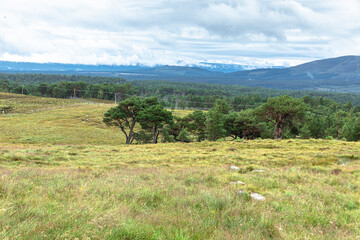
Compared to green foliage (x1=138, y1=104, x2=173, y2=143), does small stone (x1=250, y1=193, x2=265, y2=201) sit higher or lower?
higher

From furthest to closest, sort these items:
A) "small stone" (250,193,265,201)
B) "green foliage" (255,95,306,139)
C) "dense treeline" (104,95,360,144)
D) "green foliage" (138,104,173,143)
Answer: "dense treeline" (104,95,360,144) < "green foliage" (255,95,306,139) < "green foliage" (138,104,173,143) < "small stone" (250,193,265,201)

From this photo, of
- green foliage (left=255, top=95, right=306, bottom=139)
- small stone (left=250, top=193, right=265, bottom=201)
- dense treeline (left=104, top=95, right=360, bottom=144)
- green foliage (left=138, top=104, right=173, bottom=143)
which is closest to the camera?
small stone (left=250, top=193, right=265, bottom=201)

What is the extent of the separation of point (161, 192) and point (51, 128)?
215 feet

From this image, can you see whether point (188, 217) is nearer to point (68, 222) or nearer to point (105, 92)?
point (68, 222)

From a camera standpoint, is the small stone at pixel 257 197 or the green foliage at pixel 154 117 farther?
the green foliage at pixel 154 117

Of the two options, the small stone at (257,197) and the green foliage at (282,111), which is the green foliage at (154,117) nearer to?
the green foliage at (282,111)

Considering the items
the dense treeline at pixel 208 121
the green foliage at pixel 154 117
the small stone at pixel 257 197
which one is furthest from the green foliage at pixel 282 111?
the small stone at pixel 257 197

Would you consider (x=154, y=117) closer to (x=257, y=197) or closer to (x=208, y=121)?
(x=208, y=121)

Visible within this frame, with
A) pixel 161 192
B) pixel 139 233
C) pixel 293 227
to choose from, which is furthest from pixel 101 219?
pixel 293 227

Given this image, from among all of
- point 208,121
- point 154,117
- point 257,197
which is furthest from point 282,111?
point 257,197

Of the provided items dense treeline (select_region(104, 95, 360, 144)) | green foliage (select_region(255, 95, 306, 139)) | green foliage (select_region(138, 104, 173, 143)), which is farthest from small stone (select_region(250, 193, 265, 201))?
green foliage (select_region(255, 95, 306, 139))

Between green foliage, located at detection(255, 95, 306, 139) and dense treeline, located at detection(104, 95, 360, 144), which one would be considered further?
dense treeline, located at detection(104, 95, 360, 144)

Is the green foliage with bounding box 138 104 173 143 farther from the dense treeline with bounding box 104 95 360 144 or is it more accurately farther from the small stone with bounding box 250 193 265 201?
the small stone with bounding box 250 193 265 201

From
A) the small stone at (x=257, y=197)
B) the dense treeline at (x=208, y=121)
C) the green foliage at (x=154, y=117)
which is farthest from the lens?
the dense treeline at (x=208, y=121)
